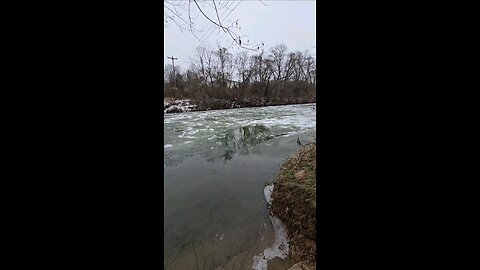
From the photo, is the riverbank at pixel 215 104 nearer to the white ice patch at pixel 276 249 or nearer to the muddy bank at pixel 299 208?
the muddy bank at pixel 299 208

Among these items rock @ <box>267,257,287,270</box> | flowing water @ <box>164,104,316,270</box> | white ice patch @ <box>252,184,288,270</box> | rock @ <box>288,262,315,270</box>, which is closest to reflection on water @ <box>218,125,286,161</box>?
flowing water @ <box>164,104,316,270</box>

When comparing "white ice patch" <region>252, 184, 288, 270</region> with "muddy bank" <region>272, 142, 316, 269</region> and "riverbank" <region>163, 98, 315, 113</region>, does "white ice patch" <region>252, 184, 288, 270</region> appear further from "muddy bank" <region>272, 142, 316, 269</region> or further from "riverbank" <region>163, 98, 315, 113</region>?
"riverbank" <region>163, 98, 315, 113</region>

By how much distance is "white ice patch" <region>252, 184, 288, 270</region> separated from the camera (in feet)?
12.7

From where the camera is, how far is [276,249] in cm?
420

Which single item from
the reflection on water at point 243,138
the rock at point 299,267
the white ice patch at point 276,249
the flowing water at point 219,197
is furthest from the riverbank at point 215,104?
the rock at point 299,267

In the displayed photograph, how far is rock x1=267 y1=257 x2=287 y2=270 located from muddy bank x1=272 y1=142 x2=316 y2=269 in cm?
11

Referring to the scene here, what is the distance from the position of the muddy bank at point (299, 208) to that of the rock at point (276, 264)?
0.11 m

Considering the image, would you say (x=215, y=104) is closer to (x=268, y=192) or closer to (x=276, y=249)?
(x=268, y=192)

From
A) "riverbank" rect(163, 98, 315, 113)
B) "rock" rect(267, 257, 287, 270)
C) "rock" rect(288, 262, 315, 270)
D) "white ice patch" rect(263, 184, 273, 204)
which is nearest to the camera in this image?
"rock" rect(288, 262, 315, 270)

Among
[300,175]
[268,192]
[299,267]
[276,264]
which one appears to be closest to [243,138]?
[268,192]

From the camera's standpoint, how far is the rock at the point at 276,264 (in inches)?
149
